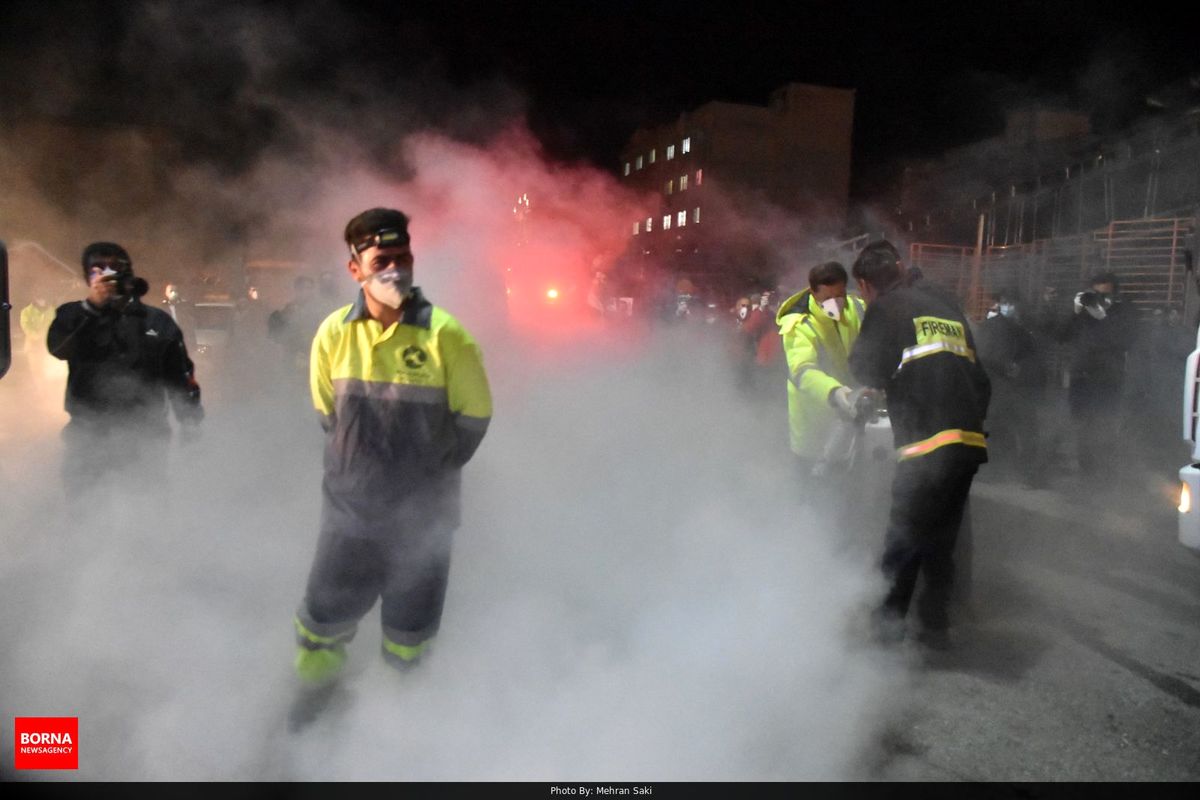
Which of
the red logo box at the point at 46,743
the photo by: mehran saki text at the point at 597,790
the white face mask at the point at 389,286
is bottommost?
the photo by: mehran saki text at the point at 597,790

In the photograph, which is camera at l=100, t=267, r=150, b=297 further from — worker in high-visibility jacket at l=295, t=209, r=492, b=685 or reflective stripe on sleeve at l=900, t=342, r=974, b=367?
reflective stripe on sleeve at l=900, t=342, r=974, b=367

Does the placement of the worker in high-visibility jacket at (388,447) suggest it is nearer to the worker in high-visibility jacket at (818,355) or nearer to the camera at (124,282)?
the camera at (124,282)

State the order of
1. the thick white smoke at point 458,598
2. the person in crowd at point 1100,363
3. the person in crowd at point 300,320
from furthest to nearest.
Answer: the person in crowd at point 1100,363, the person in crowd at point 300,320, the thick white smoke at point 458,598

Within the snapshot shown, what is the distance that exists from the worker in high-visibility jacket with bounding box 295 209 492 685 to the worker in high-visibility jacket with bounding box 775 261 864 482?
69.3 inches

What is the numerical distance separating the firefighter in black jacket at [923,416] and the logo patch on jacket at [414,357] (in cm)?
174

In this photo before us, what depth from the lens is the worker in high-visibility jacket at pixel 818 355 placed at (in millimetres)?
3602

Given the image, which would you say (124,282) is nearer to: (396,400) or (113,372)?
(113,372)

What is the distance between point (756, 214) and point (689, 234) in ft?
3.95

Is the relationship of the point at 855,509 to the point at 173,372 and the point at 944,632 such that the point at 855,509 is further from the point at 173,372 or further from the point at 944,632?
the point at 173,372

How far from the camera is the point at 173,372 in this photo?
3559mm

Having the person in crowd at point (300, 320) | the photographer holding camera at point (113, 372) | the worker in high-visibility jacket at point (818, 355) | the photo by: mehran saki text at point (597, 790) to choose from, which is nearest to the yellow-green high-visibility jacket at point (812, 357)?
the worker in high-visibility jacket at point (818, 355)

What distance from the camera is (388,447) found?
226 centimetres

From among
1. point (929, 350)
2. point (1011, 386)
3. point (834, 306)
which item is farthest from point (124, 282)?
point (1011, 386)

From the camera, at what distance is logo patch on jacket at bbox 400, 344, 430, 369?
2.27 m
